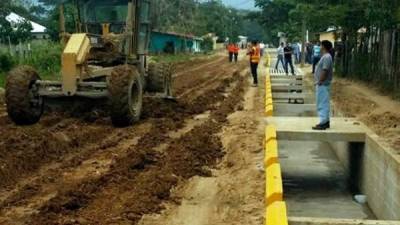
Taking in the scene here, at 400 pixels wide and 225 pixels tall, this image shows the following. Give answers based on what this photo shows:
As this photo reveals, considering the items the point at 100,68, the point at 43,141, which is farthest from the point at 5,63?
the point at 43,141

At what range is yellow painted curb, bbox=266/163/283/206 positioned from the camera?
285 inches

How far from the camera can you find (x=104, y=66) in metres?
14.8

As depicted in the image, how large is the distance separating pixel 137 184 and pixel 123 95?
447 cm

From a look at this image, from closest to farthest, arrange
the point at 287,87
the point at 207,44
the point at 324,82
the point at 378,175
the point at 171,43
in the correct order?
the point at 378,175, the point at 324,82, the point at 287,87, the point at 171,43, the point at 207,44

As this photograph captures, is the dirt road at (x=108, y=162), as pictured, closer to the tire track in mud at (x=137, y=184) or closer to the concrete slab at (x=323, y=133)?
the tire track in mud at (x=137, y=184)

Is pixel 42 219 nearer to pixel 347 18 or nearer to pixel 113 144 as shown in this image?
pixel 113 144

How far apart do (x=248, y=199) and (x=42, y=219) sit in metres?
2.51

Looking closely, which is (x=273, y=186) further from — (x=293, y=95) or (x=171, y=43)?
(x=171, y=43)

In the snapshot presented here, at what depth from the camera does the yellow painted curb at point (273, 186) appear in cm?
723

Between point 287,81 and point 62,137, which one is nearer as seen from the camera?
point 62,137

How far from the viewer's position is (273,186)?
24.8ft

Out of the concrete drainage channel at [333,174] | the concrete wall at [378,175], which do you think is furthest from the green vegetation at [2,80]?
the concrete wall at [378,175]

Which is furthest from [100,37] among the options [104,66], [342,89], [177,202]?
[342,89]

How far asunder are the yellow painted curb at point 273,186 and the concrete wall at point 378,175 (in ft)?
5.64
